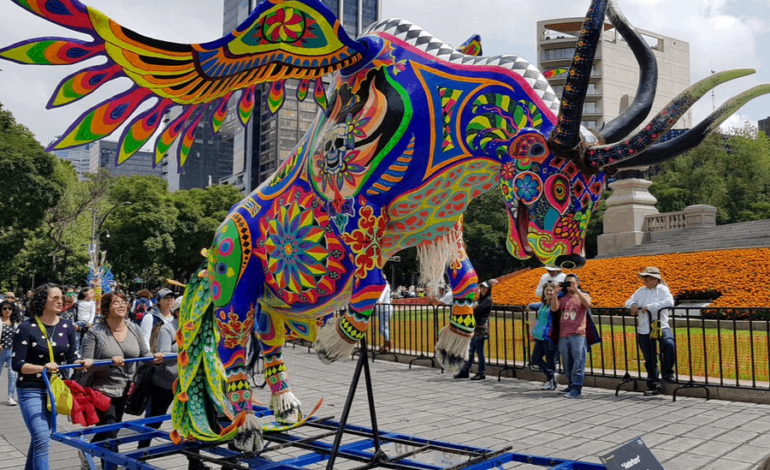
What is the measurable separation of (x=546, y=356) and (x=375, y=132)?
704cm

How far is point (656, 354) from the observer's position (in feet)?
26.9

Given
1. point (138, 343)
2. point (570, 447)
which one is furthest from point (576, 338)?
point (138, 343)

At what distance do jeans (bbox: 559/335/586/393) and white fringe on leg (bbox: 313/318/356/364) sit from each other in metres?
6.20

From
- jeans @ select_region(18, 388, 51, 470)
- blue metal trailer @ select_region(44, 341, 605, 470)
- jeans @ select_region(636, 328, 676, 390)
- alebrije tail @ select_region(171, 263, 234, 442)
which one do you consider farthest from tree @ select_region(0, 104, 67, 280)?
jeans @ select_region(636, 328, 676, 390)

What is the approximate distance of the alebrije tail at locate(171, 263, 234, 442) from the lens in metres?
3.64

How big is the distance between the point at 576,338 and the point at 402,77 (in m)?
6.45

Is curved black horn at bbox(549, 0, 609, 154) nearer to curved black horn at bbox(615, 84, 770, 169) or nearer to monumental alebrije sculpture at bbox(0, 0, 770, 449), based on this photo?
monumental alebrije sculpture at bbox(0, 0, 770, 449)

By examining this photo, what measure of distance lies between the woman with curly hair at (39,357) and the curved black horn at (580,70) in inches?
166

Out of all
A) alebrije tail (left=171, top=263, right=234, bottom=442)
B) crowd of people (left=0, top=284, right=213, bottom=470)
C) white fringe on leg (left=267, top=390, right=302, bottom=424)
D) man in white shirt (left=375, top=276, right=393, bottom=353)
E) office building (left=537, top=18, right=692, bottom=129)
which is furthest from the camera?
office building (left=537, top=18, right=692, bottom=129)

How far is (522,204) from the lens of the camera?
2.67 meters

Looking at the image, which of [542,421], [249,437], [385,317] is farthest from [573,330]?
[249,437]

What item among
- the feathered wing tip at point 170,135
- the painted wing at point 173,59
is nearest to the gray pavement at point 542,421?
the feathered wing tip at point 170,135

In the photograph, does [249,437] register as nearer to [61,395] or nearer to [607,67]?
[61,395]

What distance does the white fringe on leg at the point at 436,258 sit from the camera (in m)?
3.22
